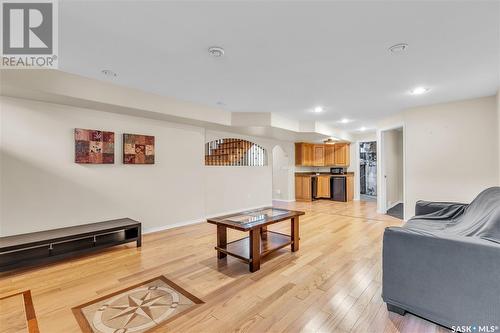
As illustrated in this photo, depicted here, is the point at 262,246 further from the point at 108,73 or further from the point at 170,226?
the point at 108,73

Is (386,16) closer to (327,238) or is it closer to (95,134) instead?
(327,238)

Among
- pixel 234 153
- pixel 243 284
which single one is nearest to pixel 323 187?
pixel 234 153

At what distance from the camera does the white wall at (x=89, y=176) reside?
114 inches

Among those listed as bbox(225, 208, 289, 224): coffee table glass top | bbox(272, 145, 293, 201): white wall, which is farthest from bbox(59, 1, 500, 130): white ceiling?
bbox(272, 145, 293, 201): white wall

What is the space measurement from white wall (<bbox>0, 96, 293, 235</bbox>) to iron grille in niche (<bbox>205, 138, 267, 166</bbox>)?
45cm

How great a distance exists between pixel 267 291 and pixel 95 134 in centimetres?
333

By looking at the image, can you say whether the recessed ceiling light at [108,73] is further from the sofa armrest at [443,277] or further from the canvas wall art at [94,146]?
the sofa armrest at [443,277]

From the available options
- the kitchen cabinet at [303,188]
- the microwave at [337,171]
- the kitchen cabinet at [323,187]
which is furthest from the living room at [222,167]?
the microwave at [337,171]

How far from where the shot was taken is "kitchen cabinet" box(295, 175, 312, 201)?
777 cm

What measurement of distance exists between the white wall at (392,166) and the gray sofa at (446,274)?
14.5ft

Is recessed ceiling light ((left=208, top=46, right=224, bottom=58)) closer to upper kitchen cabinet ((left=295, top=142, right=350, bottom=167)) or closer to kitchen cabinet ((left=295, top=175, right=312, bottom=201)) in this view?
upper kitchen cabinet ((left=295, top=142, right=350, bottom=167))

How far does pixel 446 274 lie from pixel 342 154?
6.92 meters

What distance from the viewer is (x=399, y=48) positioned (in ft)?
7.39

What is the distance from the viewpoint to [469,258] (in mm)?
1509
